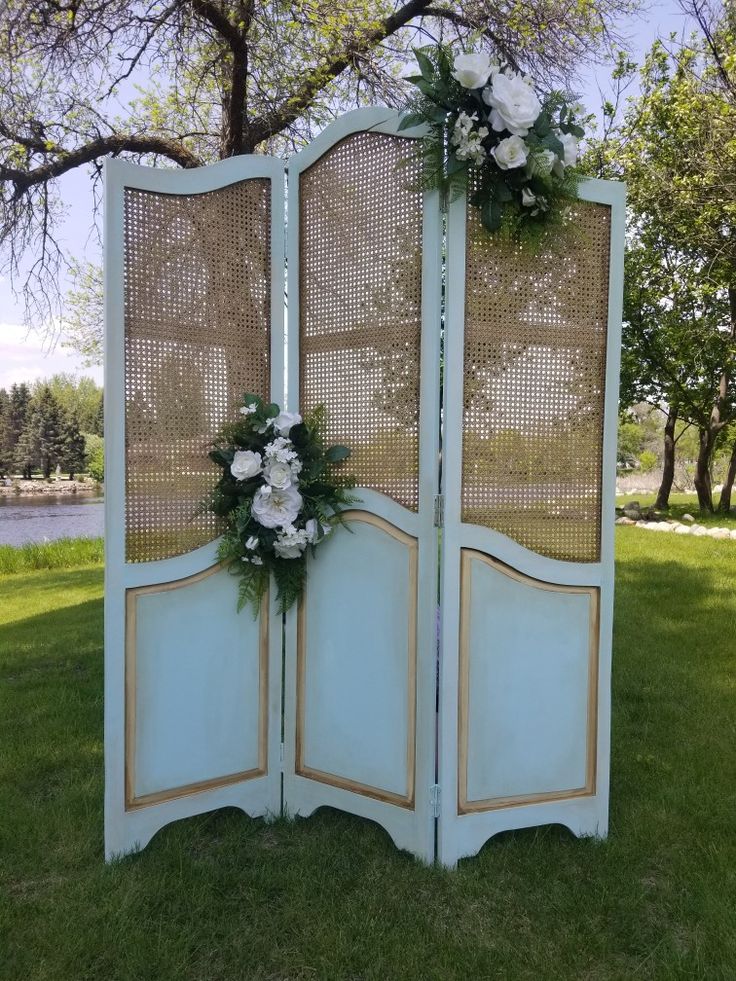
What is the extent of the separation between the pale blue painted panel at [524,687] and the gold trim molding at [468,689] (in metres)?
0.02

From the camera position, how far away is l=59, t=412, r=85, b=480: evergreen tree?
93.2 feet

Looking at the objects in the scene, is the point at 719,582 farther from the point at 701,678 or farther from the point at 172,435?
the point at 172,435

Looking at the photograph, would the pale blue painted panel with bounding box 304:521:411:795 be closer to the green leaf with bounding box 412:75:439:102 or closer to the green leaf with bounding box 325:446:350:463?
the green leaf with bounding box 325:446:350:463

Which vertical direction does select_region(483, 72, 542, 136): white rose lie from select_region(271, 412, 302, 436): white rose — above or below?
above

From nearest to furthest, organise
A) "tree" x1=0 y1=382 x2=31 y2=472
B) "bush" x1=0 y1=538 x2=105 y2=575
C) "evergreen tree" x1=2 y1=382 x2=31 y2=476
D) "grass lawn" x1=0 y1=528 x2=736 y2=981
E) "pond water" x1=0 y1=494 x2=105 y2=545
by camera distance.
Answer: "grass lawn" x1=0 y1=528 x2=736 y2=981 → "bush" x1=0 y1=538 x2=105 y2=575 → "pond water" x1=0 y1=494 x2=105 y2=545 → "tree" x1=0 y1=382 x2=31 y2=472 → "evergreen tree" x1=2 y1=382 x2=31 y2=476

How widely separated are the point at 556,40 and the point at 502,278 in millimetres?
4210

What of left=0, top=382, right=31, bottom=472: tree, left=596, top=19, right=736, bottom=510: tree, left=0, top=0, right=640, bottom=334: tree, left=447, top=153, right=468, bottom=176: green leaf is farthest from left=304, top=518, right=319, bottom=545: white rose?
left=0, top=382, right=31, bottom=472: tree

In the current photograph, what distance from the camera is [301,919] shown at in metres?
1.92

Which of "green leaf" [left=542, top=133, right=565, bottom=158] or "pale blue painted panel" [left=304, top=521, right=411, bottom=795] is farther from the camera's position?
"pale blue painted panel" [left=304, top=521, right=411, bottom=795]

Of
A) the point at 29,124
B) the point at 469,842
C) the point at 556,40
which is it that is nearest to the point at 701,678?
the point at 469,842

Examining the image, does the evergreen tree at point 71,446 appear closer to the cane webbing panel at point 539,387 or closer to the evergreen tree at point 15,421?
the evergreen tree at point 15,421

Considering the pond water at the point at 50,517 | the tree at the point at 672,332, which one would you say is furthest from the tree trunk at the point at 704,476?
the pond water at the point at 50,517

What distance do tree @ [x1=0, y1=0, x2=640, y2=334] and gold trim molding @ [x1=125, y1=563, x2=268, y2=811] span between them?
12.0 ft

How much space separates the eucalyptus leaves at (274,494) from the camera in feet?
7.53
